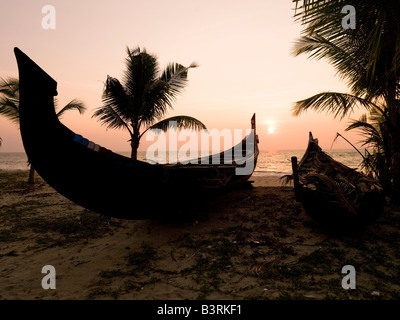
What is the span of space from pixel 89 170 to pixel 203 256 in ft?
8.08

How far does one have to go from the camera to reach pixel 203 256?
3816 mm

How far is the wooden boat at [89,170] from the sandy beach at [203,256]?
820 mm

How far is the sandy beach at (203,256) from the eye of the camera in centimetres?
284

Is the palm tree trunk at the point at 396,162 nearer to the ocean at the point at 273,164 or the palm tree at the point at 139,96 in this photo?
the palm tree at the point at 139,96

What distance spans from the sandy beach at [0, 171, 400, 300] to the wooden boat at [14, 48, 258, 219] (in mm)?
820

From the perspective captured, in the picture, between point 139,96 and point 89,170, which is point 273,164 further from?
point 89,170

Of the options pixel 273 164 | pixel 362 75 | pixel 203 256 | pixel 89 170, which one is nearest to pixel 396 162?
pixel 362 75

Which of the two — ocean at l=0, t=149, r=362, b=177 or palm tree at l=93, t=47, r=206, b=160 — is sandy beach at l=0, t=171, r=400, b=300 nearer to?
palm tree at l=93, t=47, r=206, b=160

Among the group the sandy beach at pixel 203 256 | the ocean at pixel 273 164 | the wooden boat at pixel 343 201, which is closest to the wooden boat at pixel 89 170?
the sandy beach at pixel 203 256

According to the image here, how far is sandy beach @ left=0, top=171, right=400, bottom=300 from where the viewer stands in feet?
9.32

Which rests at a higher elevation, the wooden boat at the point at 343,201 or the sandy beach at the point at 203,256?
the wooden boat at the point at 343,201

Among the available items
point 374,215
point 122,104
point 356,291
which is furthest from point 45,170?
point 122,104

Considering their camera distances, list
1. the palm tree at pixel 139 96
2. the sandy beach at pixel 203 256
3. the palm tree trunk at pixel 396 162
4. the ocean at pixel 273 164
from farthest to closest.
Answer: the ocean at pixel 273 164 < the palm tree at pixel 139 96 < the palm tree trunk at pixel 396 162 < the sandy beach at pixel 203 256

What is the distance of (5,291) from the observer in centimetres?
287
